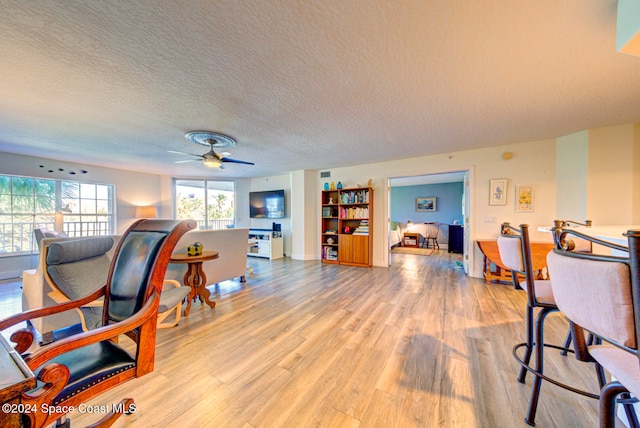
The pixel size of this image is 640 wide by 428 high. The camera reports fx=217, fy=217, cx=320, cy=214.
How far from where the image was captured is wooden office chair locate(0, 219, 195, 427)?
722mm

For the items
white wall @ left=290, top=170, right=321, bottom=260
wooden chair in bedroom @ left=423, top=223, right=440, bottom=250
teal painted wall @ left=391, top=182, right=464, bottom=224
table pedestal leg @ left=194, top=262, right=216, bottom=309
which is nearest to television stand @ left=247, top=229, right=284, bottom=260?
white wall @ left=290, top=170, right=321, bottom=260

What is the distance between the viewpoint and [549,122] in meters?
2.74

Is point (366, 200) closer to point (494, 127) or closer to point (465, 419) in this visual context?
point (494, 127)

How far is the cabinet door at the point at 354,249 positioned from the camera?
476cm

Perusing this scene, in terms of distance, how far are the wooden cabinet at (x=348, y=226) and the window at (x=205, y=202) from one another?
336 cm

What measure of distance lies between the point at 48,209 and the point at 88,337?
6.01 metres

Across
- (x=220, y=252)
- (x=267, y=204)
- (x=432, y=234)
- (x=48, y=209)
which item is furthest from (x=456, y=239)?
(x=48, y=209)

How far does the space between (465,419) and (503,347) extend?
0.97m

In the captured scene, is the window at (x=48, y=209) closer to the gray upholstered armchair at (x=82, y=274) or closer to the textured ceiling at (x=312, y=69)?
the textured ceiling at (x=312, y=69)

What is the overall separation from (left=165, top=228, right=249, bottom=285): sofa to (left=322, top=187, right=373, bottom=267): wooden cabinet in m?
2.24

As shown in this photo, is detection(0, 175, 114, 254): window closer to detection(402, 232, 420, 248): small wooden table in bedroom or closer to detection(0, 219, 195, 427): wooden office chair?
detection(0, 219, 195, 427): wooden office chair

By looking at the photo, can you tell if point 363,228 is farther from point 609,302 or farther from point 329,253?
point 609,302

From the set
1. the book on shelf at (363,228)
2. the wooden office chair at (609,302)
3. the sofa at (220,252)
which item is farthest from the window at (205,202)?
the wooden office chair at (609,302)

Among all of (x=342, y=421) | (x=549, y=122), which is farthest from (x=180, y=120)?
(x=549, y=122)
